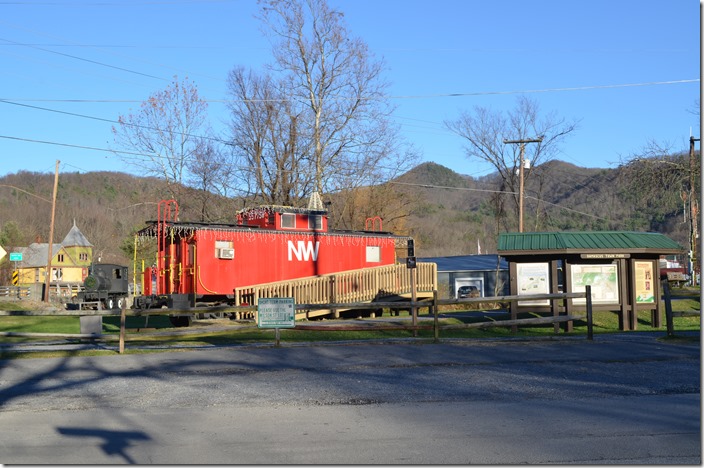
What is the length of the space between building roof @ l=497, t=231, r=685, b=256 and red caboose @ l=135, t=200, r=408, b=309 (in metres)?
9.65

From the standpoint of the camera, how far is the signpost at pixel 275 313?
50.4 feet

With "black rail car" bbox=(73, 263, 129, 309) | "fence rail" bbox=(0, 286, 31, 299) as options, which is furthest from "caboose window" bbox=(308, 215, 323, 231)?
"fence rail" bbox=(0, 286, 31, 299)

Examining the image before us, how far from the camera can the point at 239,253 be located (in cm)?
2644

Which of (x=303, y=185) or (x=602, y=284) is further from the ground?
(x=303, y=185)

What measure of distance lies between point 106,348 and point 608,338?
11.6 m

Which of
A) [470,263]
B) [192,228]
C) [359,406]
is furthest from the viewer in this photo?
[470,263]

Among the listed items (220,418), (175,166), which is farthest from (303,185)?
(220,418)

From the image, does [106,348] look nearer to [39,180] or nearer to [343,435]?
[343,435]

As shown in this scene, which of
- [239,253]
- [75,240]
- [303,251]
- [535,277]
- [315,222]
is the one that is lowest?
[535,277]

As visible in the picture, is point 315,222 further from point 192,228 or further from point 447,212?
point 447,212

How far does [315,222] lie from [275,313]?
46.7 ft

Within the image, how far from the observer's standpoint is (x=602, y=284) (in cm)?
2156

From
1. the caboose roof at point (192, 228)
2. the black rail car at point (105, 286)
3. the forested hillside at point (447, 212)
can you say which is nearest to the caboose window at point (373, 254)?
the caboose roof at point (192, 228)

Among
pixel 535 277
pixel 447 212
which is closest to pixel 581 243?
pixel 535 277
